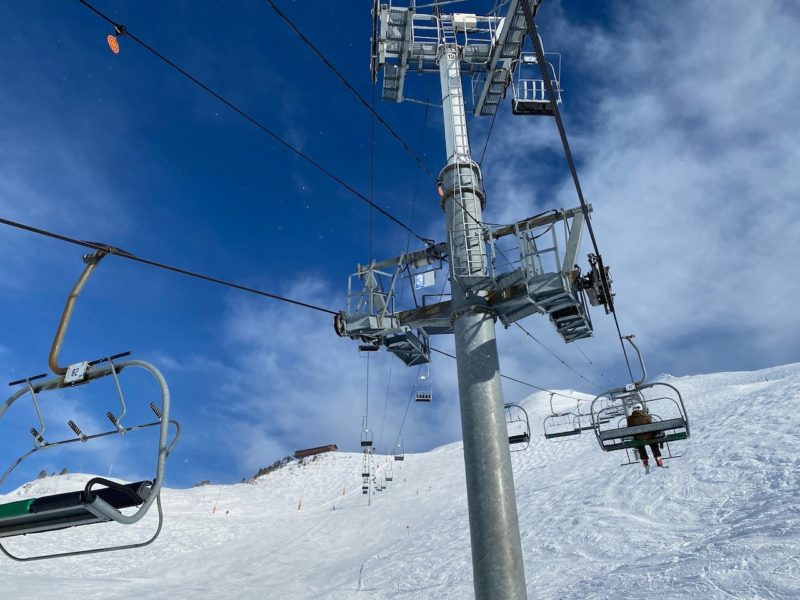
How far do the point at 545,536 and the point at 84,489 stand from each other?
64.1 feet

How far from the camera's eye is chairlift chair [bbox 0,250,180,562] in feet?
16.1

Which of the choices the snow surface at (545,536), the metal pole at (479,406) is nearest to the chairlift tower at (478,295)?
the metal pole at (479,406)

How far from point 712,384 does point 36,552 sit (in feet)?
179

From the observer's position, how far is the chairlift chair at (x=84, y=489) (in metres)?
4.91

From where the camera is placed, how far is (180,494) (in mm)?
43219

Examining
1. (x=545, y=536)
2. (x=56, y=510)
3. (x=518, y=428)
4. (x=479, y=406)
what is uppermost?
(x=518, y=428)

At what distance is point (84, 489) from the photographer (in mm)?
4516

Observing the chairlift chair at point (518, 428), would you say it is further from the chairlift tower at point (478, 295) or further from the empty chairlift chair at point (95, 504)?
the empty chairlift chair at point (95, 504)

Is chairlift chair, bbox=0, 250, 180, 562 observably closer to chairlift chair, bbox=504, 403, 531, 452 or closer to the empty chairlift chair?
the empty chairlift chair

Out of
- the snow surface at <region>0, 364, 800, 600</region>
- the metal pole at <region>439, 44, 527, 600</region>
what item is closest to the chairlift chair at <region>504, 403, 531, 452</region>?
the metal pole at <region>439, 44, 527, 600</region>

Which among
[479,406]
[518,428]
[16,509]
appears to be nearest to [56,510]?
[16,509]

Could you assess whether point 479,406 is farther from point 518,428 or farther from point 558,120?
point 518,428

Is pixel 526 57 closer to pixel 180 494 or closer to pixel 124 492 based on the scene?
pixel 124 492

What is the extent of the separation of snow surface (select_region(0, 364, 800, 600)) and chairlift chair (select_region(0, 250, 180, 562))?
41.3ft
